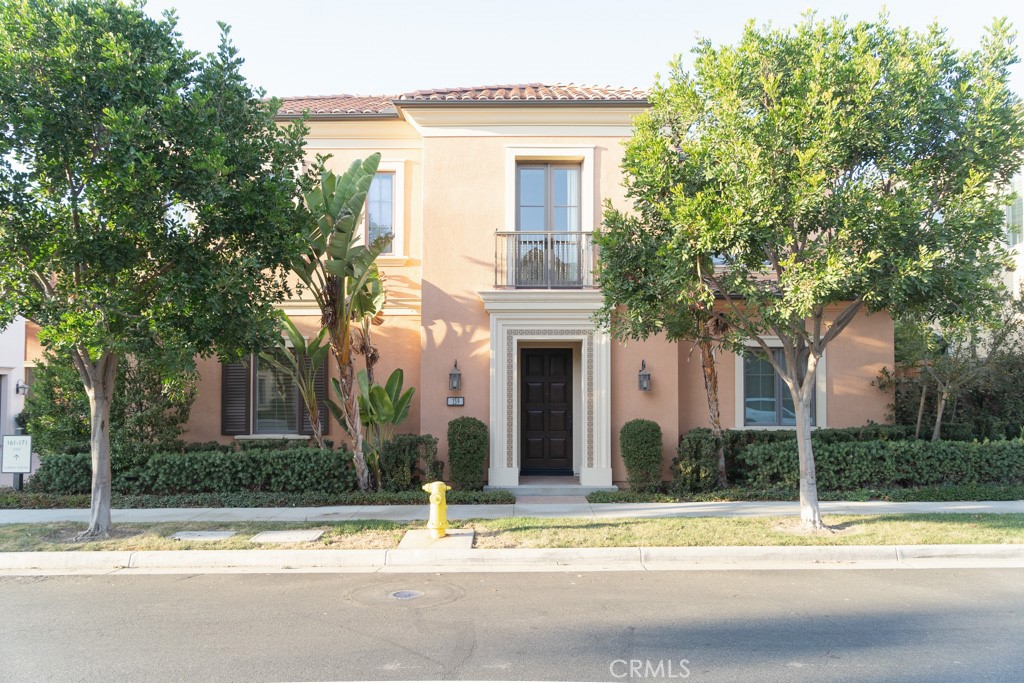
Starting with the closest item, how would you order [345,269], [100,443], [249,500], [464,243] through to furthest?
[100,443] < [249,500] < [345,269] < [464,243]

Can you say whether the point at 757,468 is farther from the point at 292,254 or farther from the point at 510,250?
the point at 292,254

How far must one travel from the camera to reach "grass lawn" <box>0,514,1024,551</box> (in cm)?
958

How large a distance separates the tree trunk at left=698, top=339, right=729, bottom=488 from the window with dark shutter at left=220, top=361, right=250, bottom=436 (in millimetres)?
8419

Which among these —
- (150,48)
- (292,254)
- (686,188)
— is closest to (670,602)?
(686,188)

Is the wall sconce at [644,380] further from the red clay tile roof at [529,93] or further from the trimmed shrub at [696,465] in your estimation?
the red clay tile roof at [529,93]

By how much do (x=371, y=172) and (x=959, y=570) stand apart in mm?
9770

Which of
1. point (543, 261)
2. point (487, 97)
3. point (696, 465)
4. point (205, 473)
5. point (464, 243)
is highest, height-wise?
point (487, 97)

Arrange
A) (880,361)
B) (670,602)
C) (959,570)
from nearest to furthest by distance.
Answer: (670,602), (959,570), (880,361)

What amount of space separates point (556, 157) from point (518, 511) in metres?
6.54

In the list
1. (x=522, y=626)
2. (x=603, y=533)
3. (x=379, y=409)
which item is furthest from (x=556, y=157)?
(x=522, y=626)

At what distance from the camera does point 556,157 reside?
14.7m

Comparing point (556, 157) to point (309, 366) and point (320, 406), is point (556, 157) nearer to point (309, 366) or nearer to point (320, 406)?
point (309, 366)

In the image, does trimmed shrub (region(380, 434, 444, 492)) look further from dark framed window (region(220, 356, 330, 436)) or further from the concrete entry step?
dark framed window (region(220, 356, 330, 436))

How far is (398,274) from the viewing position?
1523cm
